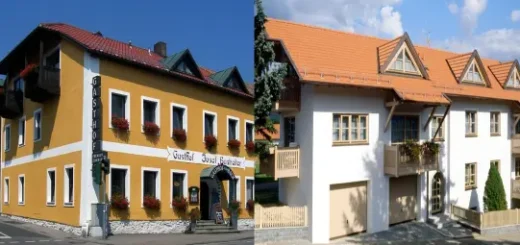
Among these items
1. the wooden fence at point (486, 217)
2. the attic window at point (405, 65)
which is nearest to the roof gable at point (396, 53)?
the attic window at point (405, 65)

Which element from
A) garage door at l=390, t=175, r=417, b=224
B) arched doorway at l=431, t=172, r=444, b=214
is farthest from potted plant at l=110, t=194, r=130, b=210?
arched doorway at l=431, t=172, r=444, b=214

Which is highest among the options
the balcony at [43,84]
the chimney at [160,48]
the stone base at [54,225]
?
the chimney at [160,48]

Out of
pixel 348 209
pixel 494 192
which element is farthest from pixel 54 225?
pixel 494 192

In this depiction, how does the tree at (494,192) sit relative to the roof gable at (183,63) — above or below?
below

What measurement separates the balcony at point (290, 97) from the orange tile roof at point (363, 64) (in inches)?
5.6

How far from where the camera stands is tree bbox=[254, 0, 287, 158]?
1.19 metres

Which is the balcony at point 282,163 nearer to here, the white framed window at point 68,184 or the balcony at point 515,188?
the white framed window at point 68,184

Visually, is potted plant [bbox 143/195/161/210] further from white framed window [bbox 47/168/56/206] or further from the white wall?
the white wall

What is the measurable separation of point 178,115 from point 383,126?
153cm

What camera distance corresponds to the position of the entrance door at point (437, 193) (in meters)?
2.44

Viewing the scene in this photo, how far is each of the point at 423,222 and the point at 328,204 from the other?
0.87 meters

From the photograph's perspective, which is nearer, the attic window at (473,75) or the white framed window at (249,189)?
the white framed window at (249,189)

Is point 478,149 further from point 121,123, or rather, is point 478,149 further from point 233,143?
point 121,123

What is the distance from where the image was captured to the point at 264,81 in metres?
1.29
